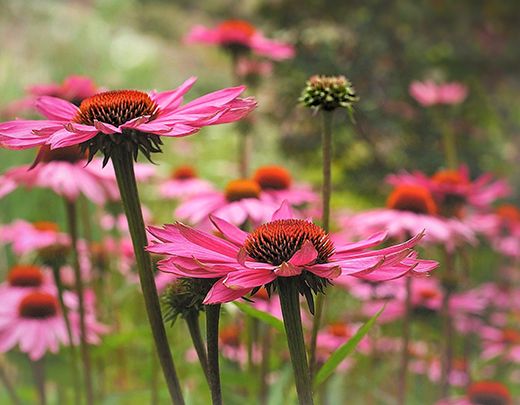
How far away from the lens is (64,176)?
1.90 ft

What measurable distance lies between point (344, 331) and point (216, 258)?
28.7 inches

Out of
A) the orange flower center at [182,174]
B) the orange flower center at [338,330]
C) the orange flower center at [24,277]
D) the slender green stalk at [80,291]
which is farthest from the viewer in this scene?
the orange flower center at [182,174]

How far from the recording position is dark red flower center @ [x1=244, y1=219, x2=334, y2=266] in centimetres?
28

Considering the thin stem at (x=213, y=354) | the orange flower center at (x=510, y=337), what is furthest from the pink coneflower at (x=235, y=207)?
Result: the orange flower center at (x=510, y=337)

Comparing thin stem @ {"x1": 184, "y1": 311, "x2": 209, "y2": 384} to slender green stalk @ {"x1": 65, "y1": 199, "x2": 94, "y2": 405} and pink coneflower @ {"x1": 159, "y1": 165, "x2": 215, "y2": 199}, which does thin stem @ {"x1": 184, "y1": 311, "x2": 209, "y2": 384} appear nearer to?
slender green stalk @ {"x1": 65, "y1": 199, "x2": 94, "y2": 405}

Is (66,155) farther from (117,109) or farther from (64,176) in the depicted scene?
(117,109)

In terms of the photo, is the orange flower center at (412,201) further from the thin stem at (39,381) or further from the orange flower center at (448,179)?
the thin stem at (39,381)

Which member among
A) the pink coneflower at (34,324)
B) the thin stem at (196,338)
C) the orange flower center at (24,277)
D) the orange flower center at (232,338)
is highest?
the orange flower center at (24,277)

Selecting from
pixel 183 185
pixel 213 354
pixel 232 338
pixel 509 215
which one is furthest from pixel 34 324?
pixel 509 215

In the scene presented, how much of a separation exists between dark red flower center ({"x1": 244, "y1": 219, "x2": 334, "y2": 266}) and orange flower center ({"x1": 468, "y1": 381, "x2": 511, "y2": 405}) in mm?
583

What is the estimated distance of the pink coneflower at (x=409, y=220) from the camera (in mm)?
693

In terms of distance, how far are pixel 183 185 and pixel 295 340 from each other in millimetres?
812

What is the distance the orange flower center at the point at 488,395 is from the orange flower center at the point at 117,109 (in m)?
0.66

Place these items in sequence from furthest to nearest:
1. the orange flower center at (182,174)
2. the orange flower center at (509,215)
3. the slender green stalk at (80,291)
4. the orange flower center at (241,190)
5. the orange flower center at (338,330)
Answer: the orange flower center at (509,215) → the orange flower center at (182,174) → the orange flower center at (338,330) → the orange flower center at (241,190) → the slender green stalk at (80,291)
